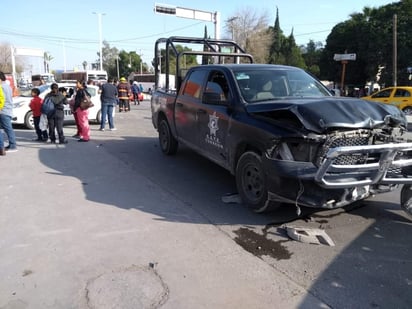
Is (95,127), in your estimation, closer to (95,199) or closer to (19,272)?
(95,199)

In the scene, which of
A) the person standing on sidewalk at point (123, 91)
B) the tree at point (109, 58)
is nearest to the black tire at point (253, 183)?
the person standing on sidewalk at point (123, 91)

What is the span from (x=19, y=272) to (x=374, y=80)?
146ft

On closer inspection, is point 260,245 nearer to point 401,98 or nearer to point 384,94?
point 401,98

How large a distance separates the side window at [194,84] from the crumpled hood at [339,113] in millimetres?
2060

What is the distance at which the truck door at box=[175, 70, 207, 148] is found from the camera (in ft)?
19.7

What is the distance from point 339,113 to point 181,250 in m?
2.19

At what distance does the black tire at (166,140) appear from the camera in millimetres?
7631

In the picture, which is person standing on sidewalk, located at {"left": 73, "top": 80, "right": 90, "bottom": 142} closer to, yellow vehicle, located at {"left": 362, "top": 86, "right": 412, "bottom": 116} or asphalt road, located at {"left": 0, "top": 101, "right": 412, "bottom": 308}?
asphalt road, located at {"left": 0, "top": 101, "right": 412, "bottom": 308}

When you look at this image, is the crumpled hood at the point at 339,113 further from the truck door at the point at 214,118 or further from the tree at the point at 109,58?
the tree at the point at 109,58

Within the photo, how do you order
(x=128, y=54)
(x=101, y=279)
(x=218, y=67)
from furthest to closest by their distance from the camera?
(x=128, y=54) < (x=218, y=67) < (x=101, y=279)

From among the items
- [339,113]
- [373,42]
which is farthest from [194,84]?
[373,42]

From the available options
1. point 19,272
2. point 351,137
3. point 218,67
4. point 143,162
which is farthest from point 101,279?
point 143,162

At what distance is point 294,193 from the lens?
394 centimetres

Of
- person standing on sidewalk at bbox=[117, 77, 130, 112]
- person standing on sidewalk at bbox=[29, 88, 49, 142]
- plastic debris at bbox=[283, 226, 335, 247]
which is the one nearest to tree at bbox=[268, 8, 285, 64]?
person standing on sidewalk at bbox=[117, 77, 130, 112]
